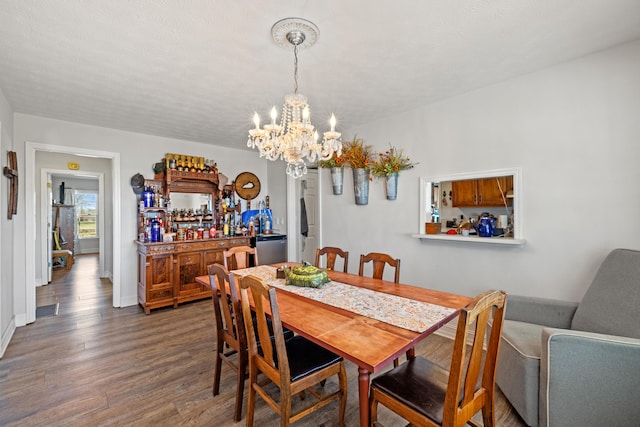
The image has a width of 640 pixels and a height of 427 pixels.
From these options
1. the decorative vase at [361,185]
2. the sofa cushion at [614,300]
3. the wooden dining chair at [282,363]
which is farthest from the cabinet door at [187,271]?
the sofa cushion at [614,300]

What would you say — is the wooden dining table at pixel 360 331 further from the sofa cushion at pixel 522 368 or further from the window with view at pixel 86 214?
the window with view at pixel 86 214

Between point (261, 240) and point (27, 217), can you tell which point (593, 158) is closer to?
point (261, 240)

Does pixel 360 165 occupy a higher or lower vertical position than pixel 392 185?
higher

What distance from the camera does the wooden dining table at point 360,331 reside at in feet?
4.11

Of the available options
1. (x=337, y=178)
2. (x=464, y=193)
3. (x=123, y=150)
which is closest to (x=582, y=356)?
(x=464, y=193)

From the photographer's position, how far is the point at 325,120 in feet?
12.2

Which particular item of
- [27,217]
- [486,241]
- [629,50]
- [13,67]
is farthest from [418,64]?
[27,217]

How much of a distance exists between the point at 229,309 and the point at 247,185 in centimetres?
368

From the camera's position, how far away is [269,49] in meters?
2.12

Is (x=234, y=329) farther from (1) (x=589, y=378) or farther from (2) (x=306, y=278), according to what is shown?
(1) (x=589, y=378)

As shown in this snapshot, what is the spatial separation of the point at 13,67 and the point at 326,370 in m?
3.37

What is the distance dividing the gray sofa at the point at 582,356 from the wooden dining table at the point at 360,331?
0.50 meters

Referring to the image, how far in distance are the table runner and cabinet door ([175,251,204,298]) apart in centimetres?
233

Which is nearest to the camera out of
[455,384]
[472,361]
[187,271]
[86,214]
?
[455,384]
